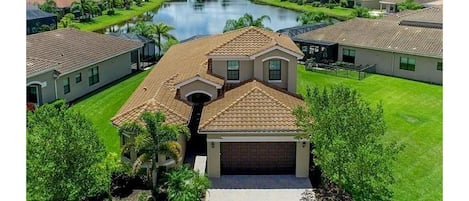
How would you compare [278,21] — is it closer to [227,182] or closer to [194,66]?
[194,66]

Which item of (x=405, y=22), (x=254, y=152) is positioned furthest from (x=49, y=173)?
(x=405, y=22)

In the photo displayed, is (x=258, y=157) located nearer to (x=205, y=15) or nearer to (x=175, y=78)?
(x=175, y=78)

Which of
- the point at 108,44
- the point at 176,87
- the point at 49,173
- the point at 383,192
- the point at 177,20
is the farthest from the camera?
the point at 177,20

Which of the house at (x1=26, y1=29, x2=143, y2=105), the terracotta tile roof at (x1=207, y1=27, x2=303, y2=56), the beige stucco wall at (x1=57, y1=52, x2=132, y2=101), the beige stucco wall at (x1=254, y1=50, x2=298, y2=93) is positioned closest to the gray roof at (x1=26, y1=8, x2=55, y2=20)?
the house at (x1=26, y1=29, x2=143, y2=105)

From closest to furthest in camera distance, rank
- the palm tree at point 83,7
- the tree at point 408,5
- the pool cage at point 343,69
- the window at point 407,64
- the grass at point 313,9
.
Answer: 1. the window at point 407,64
2. the pool cage at point 343,69
3. the tree at point 408,5
4. the palm tree at point 83,7
5. the grass at point 313,9

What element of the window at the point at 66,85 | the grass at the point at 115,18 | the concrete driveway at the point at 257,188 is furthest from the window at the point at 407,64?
the grass at the point at 115,18

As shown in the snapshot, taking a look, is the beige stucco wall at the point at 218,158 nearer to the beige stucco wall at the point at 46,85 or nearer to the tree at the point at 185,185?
the tree at the point at 185,185
